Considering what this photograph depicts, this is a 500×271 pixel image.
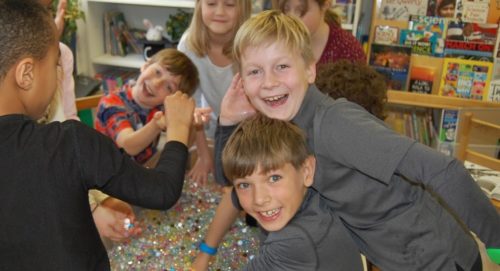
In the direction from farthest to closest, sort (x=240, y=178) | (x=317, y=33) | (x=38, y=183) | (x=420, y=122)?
(x=420, y=122) < (x=317, y=33) < (x=240, y=178) < (x=38, y=183)

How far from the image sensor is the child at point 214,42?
1741 mm

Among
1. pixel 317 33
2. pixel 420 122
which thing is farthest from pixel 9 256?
pixel 420 122

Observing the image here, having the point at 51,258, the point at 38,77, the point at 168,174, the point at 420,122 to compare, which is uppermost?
the point at 38,77

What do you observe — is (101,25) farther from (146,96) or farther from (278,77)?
(278,77)

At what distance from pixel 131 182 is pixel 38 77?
0.86ft

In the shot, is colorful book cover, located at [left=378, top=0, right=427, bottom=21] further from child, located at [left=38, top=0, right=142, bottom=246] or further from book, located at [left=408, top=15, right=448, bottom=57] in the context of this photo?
child, located at [left=38, top=0, right=142, bottom=246]

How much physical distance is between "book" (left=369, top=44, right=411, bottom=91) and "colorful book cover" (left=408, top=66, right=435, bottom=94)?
0.04 m

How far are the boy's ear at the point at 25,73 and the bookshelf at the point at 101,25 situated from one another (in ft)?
7.89

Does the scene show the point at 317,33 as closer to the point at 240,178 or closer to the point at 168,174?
the point at 240,178

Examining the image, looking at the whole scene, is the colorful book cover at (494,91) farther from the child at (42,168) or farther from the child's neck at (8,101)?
the child's neck at (8,101)

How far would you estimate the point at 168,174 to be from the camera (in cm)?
94

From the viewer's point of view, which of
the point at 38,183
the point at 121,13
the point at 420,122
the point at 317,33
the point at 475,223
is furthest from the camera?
the point at 121,13

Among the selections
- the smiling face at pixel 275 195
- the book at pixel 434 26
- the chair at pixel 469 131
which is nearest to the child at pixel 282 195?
the smiling face at pixel 275 195

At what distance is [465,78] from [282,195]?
1979 mm
